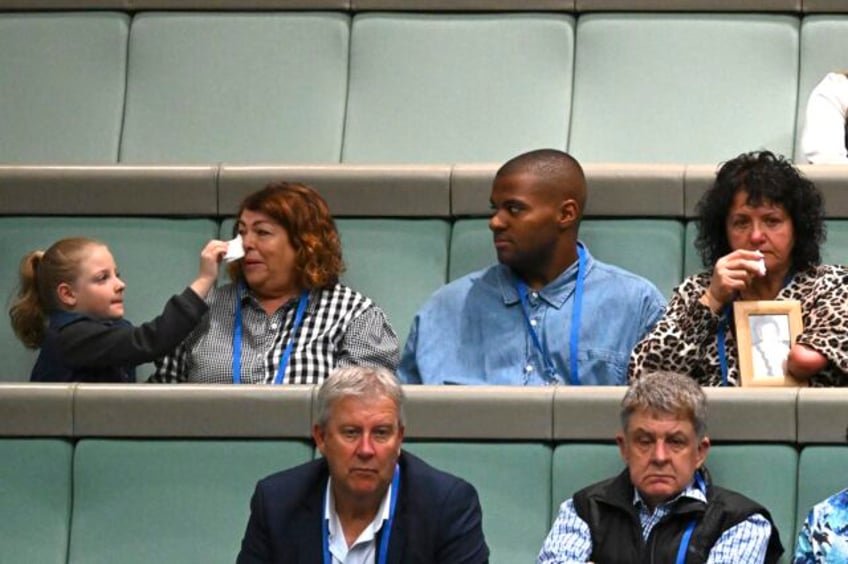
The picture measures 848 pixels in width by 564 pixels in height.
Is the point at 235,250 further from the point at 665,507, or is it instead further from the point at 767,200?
the point at 665,507

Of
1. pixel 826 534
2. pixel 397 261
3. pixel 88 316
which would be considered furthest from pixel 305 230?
pixel 826 534

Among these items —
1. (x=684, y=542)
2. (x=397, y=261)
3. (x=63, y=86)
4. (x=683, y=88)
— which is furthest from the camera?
(x=63, y=86)

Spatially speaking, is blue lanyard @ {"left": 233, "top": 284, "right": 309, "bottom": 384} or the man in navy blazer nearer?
the man in navy blazer

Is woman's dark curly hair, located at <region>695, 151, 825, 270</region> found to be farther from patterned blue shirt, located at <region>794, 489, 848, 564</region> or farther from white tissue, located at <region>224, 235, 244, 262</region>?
white tissue, located at <region>224, 235, 244, 262</region>

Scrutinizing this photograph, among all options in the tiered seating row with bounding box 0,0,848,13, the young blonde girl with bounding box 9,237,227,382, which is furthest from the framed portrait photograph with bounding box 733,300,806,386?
the tiered seating row with bounding box 0,0,848,13

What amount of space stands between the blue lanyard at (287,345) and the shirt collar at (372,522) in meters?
0.66

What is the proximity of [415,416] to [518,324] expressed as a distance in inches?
16.4

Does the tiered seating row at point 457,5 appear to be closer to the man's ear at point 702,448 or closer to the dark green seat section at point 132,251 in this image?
the dark green seat section at point 132,251

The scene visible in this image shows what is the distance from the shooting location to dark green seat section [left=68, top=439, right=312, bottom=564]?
427 centimetres

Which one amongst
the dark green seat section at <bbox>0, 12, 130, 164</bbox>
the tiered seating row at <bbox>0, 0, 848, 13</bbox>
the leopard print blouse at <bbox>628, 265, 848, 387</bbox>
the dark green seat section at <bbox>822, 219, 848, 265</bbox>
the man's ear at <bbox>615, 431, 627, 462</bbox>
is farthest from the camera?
the dark green seat section at <bbox>0, 12, 130, 164</bbox>

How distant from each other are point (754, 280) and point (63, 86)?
1911 millimetres

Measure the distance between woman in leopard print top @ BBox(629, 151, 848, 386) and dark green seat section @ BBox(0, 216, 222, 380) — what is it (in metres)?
1.10

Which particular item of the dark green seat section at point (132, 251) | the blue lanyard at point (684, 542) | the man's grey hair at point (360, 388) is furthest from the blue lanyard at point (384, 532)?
the dark green seat section at point (132, 251)

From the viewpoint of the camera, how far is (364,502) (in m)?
3.87
